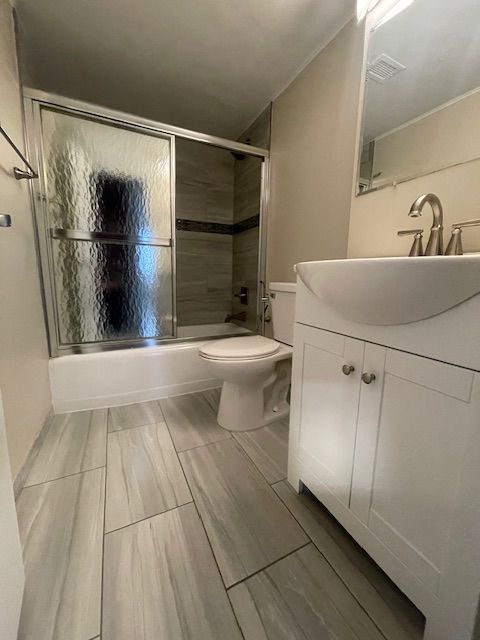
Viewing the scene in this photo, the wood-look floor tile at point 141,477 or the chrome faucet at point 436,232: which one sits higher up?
the chrome faucet at point 436,232

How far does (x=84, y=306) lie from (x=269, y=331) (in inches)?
45.5

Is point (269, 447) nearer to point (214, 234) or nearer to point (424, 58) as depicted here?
point (424, 58)

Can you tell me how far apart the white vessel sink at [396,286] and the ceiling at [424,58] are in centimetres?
80

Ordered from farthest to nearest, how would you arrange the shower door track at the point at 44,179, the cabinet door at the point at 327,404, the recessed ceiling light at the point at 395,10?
the shower door track at the point at 44,179
the recessed ceiling light at the point at 395,10
the cabinet door at the point at 327,404

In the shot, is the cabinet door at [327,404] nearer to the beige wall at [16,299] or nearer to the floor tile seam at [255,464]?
the floor tile seam at [255,464]

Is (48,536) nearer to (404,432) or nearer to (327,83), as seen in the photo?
(404,432)

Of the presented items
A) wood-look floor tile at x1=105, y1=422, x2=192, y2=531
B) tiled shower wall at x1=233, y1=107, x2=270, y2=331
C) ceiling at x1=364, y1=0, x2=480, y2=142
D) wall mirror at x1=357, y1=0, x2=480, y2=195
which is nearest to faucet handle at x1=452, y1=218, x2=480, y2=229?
wall mirror at x1=357, y1=0, x2=480, y2=195

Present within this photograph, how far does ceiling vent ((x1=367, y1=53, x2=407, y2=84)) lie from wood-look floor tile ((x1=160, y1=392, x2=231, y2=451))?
168 cm

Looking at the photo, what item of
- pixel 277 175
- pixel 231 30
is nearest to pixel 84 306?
pixel 277 175

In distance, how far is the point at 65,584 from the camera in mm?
644

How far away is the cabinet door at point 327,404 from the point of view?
70cm

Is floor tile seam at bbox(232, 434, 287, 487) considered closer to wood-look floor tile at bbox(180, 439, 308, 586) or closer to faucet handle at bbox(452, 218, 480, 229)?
wood-look floor tile at bbox(180, 439, 308, 586)

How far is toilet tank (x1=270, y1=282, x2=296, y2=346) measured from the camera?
1452 mm

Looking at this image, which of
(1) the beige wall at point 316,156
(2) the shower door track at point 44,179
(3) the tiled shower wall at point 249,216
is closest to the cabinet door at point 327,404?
(1) the beige wall at point 316,156
